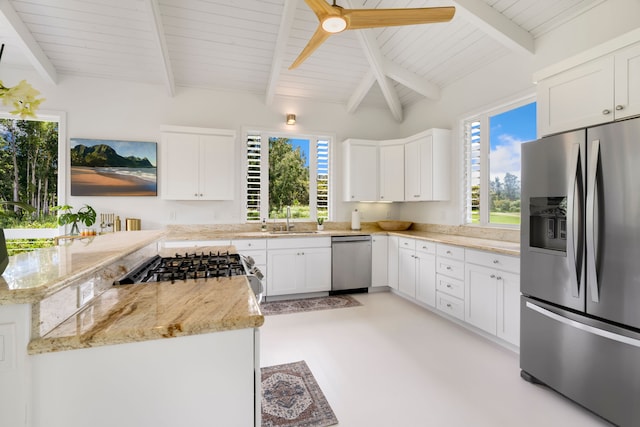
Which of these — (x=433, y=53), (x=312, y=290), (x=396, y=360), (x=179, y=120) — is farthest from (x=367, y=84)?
(x=396, y=360)

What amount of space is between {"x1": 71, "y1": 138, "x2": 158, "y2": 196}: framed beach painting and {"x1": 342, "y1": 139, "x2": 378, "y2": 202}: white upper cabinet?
272 centimetres

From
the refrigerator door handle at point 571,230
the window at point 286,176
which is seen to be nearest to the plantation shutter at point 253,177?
the window at point 286,176

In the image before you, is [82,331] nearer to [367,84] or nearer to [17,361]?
[17,361]

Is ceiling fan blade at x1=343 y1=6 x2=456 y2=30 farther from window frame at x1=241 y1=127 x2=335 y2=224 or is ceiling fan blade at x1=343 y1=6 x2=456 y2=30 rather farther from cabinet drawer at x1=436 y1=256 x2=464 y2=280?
window frame at x1=241 y1=127 x2=335 y2=224

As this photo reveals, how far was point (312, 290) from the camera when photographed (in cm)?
430

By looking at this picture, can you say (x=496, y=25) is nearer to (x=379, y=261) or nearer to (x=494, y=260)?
(x=494, y=260)

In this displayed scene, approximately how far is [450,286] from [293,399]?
210 cm

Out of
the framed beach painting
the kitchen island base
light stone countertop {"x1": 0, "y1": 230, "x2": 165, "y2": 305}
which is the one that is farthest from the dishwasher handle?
the kitchen island base

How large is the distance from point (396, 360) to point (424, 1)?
3.41 meters

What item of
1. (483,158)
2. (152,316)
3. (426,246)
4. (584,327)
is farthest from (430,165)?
(152,316)

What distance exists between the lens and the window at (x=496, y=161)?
3.38 metres

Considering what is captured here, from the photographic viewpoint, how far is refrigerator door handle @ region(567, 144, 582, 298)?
6.43ft

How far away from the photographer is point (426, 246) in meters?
3.80

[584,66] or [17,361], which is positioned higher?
[584,66]
